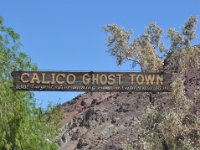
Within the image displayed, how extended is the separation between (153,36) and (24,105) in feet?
76.4

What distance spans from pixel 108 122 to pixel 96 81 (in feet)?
187

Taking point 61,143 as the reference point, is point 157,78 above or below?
above

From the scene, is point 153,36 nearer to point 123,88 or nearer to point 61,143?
point 123,88

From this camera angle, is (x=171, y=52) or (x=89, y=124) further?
(x=89, y=124)

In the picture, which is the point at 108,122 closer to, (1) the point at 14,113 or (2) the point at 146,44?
(2) the point at 146,44

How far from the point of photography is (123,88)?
48.5 feet

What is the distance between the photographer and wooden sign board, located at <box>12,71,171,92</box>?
48.6 ft

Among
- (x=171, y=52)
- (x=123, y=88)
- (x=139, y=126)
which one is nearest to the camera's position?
(x=123, y=88)

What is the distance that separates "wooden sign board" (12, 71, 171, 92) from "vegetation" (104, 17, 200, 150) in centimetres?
1355

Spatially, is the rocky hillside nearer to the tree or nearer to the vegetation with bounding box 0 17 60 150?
the tree

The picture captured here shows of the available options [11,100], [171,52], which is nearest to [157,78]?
[11,100]

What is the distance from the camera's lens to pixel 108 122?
235ft

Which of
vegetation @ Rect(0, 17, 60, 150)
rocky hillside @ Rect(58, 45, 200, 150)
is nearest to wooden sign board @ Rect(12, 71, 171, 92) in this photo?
vegetation @ Rect(0, 17, 60, 150)

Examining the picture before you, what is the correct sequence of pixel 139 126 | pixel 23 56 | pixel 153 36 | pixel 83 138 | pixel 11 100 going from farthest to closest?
1. pixel 83 138
2. pixel 153 36
3. pixel 139 126
4. pixel 23 56
5. pixel 11 100
